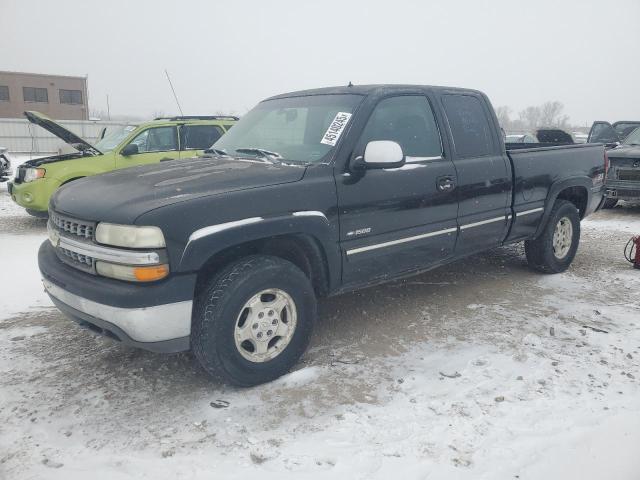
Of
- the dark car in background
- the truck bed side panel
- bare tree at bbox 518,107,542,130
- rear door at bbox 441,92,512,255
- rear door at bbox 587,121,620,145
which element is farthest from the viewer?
bare tree at bbox 518,107,542,130

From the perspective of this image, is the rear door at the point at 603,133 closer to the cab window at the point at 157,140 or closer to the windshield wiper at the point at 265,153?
Result: the cab window at the point at 157,140

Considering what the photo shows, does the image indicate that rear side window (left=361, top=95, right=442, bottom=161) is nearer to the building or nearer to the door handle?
the door handle

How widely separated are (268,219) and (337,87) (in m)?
1.57

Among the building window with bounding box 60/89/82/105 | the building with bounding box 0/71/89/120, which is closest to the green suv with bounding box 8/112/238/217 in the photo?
the building with bounding box 0/71/89/120

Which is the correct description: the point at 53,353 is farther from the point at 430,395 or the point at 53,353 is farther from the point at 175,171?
the point at 430,395

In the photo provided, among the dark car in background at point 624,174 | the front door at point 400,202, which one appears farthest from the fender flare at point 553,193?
the dark car in background at point 624,174

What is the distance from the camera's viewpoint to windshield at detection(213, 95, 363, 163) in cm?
352

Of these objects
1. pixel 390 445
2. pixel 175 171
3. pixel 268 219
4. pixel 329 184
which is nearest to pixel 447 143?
pixel 329 184

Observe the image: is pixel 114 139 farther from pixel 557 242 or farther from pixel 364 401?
pixel 364 401

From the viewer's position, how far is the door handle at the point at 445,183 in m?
3.91

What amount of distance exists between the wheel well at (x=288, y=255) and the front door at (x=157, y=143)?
222 inches

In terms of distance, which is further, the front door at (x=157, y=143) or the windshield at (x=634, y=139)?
the windshield at (x=634, y=139)

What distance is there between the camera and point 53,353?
11.8 feet

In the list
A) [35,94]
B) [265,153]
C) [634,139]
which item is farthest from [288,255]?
[35,94]
